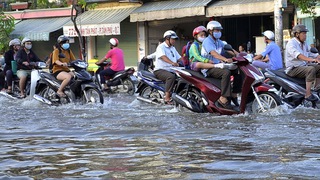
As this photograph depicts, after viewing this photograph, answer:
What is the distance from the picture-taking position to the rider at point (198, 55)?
1113 centimetres

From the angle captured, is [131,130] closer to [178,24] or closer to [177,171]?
[177,171]

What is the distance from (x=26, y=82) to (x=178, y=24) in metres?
13.7

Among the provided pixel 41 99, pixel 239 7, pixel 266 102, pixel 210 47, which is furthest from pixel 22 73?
pixel 239 7

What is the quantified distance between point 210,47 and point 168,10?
1577cm

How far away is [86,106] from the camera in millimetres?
13422

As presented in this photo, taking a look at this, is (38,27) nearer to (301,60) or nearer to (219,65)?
(301,60)

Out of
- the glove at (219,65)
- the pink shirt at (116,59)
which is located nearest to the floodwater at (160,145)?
the glove at (219,65)

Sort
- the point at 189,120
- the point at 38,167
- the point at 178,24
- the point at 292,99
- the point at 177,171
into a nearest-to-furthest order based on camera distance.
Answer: the point at 177,171 < the point at 38,167 < the point at 189,120 < the point at 292,99 < the point at 178,24

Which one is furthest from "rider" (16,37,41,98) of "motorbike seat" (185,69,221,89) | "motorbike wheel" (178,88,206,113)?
"motorbike seat" (185,69,221,89)

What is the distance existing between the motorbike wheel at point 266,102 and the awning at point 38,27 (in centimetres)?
2107

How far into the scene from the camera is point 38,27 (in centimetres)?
3216

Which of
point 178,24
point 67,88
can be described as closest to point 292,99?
point 67,88

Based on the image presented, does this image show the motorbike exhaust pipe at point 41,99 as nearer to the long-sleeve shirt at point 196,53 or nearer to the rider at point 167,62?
the rider at point 167,62

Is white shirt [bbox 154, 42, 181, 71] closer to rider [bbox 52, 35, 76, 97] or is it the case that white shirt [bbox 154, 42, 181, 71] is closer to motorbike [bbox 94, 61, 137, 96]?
rider [bbox 52, 35, 76, 97]
